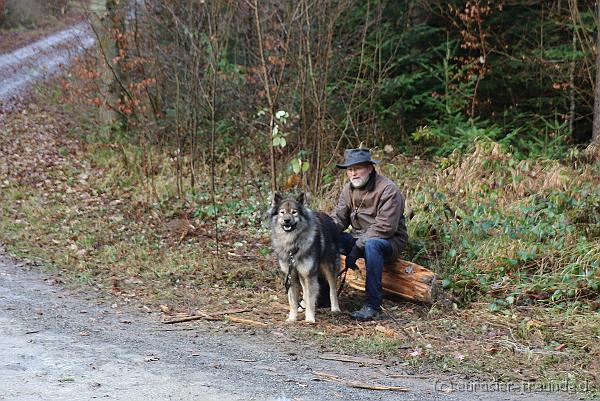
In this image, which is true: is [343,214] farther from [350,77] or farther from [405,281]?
[350,77]

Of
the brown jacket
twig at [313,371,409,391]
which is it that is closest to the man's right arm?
the brown jacket

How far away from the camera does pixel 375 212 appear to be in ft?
26.2

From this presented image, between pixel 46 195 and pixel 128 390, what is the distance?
871cm

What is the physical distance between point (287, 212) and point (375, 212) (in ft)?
3.54

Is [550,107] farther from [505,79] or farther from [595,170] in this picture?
[595,170]

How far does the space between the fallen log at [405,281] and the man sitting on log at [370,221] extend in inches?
6.6

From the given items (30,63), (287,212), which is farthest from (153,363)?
(30,63)

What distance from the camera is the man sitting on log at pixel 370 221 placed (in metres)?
7.65

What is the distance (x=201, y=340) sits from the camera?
676 centimetres

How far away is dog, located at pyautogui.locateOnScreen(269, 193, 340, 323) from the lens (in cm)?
749

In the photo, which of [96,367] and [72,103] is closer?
[96,367]

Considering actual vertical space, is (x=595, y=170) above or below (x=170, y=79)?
below

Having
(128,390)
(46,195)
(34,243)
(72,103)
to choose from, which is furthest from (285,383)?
(72,103)

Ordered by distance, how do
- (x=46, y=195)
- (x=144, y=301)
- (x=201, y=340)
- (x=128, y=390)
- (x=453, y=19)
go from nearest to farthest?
(x=128, y=390)
(x=201, y=340)
(x=144, y=301)
(x=46, y=195)
(x=453, y=19)
